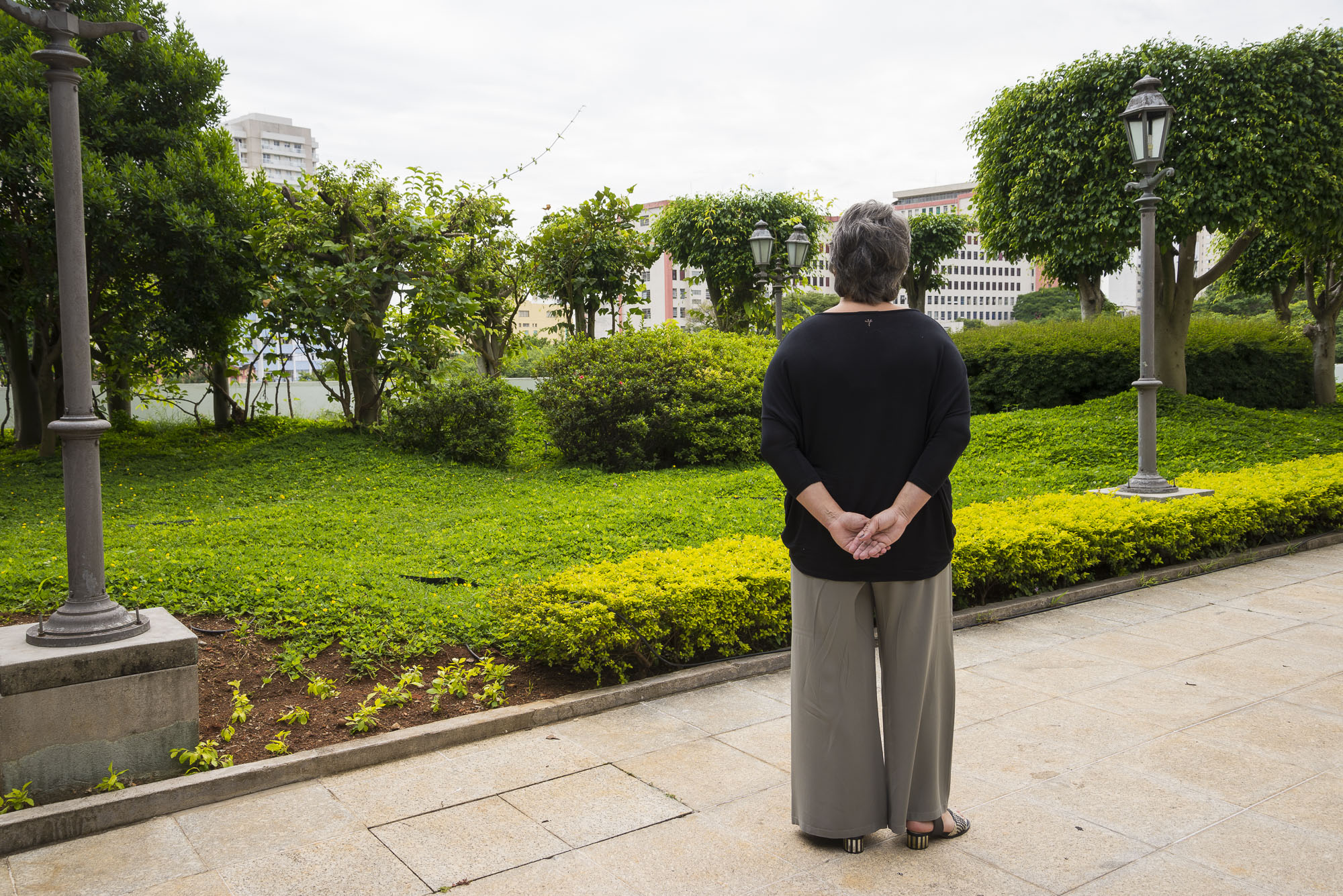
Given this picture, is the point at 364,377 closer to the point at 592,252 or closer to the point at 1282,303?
the point at 592,252

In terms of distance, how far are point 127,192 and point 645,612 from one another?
8.54m

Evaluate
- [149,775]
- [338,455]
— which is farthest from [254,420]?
[149,775]

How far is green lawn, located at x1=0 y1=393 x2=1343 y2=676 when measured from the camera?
5.14 m

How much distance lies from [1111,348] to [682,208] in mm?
12448

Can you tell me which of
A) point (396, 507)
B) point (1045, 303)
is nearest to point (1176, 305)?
point (396, 507)

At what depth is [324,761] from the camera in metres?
3.35

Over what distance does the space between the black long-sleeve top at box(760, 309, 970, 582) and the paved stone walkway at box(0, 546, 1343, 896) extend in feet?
3.04

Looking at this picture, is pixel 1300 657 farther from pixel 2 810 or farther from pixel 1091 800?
pixel 2 810

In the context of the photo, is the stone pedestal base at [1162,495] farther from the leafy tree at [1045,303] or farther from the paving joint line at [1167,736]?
the leafy tree at [1045,303]

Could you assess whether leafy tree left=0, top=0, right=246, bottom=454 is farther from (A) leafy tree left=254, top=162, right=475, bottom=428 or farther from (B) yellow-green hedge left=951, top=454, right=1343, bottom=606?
(B) yellow-green hedge left=951, top=454, right=1343, bottom=606

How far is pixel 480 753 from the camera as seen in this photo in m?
3.54

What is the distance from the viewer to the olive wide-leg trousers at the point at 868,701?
2.64 meters

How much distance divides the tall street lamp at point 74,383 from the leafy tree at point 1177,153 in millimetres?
12412

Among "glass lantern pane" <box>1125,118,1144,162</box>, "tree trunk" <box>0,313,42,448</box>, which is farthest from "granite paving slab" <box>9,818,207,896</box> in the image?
"tree trunk" <box>0,313,42,448</box>
